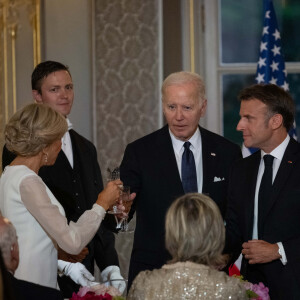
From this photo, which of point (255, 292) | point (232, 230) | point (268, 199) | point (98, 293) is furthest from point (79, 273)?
point (268, 199)

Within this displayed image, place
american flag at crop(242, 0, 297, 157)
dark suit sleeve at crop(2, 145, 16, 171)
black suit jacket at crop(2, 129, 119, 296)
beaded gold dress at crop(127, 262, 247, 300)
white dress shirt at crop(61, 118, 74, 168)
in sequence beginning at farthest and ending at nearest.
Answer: american flag at crop(242, 0, 297, 157) → white dress shirt at crop(61, 118, 74, 168) → black suit jacket at crop(2, 129, 119, 296) → dark suit sleeve at crop(2, 145, 16, 171) → beaded gold dress at crop(127, 262, 247, 300)

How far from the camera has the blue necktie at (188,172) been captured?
4.19 metres

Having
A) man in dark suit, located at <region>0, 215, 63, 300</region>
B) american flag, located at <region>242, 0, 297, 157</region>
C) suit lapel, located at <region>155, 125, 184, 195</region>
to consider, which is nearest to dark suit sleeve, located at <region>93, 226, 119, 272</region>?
suit lapel, located at <region>155, 125, 184, 195</region>

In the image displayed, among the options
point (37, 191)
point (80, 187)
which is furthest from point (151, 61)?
point (37, 191)

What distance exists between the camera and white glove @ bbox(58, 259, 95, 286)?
334cm

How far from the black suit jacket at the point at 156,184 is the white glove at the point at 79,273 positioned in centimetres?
57

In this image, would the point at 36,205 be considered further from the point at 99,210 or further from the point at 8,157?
the point at 8,157

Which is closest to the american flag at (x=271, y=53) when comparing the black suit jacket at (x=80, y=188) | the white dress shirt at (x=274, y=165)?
the black suit jacket at (x=80, y=188)

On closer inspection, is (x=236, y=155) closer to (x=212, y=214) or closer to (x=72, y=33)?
(x=212, y=214)

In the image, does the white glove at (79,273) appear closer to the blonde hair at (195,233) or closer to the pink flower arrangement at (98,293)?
the pink flower arrangement at (98,293)

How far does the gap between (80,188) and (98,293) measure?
1.64 m

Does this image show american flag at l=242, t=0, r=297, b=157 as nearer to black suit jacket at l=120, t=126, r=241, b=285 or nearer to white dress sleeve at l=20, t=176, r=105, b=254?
black suit jacket at l=120, t=126, r=241, b=285

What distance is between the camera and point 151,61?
6.41 metres

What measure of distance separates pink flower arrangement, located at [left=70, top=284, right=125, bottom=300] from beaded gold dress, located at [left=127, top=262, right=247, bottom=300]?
0.21m
